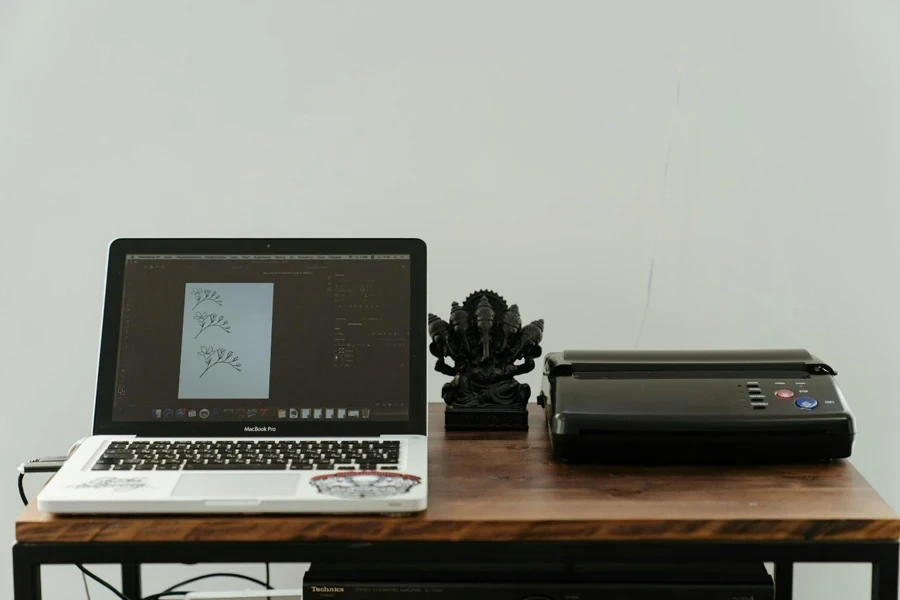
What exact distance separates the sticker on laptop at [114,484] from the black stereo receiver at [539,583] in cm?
23

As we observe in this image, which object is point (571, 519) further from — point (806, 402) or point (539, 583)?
point (806, 402)

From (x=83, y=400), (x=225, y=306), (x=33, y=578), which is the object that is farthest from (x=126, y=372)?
(x=83, y=400)

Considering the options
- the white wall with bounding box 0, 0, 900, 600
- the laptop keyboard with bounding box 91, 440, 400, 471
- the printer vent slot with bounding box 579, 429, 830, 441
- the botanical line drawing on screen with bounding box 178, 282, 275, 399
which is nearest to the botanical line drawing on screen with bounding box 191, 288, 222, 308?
the botanical line drawing on screen with bounding box 178, 282, 275, 399

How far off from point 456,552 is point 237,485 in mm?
269

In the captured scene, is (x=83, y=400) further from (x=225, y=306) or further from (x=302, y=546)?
(x=302, y=546)

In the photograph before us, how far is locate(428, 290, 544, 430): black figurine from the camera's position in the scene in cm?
141

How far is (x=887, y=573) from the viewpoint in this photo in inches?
42.3

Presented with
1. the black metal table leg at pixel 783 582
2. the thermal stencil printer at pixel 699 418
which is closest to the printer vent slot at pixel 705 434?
the thermal stencil printer at pixel 699 418

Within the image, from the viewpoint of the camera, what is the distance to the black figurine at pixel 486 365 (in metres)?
1.41

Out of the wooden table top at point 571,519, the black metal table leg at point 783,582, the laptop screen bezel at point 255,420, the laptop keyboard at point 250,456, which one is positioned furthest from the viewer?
the black metal table leg at point 783,582

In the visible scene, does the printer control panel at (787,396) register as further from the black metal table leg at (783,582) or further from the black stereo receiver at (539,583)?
the black metal table leg at (783,582)

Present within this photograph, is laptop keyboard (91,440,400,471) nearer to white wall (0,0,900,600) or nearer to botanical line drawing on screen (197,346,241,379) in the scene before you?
botanical line drawing on screen (197,346,241,379)

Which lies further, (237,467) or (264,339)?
(264,339)

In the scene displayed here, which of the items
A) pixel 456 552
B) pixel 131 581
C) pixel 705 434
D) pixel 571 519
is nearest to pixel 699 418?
pixel 705 434
